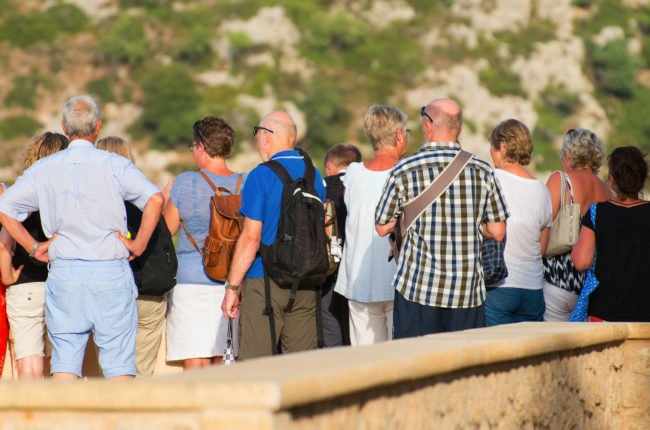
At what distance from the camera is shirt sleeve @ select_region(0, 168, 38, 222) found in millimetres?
4539

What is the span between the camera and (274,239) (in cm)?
485

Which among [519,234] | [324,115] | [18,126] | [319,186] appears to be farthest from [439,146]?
[18,126]

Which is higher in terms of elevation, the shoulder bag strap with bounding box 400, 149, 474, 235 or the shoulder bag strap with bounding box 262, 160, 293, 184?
the shoulder bag strap with bounding box 262, 160, 293, 184

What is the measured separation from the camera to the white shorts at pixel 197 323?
543 centimetres

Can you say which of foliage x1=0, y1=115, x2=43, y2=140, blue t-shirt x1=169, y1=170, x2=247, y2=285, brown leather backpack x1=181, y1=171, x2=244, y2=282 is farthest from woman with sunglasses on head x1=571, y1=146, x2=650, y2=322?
foliage x1=0, y1=115, x2=43, y2=140

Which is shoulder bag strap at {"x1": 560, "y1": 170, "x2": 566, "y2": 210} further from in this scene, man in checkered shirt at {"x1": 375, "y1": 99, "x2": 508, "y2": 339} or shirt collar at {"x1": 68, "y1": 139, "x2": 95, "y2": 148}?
shirt collar at {"x1": 68, "y1": 139, "x2": 95, "y2": 148}

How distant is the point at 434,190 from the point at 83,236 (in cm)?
176

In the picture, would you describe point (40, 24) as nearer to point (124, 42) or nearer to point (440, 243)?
point (124, 42)

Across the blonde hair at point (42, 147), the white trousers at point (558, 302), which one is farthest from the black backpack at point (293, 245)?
the white trousers at point (558, 302)

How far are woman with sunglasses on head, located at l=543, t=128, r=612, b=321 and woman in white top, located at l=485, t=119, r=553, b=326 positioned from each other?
30cm

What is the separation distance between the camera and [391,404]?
2965 mm

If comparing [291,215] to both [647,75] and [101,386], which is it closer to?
[101,386]

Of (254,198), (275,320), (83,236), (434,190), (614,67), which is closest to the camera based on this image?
(434,190)

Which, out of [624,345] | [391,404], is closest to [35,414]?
[391,404]
